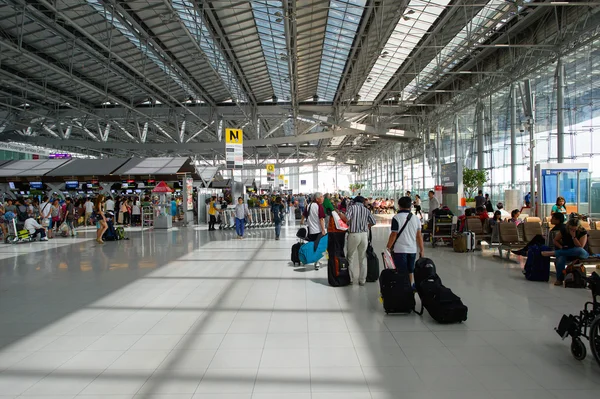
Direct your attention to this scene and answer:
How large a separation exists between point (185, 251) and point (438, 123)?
2433 centimetres

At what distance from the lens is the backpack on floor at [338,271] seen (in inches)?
311

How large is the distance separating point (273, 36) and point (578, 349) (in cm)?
1807

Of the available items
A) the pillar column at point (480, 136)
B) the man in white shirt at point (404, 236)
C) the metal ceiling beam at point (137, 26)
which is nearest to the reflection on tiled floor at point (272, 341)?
the man in white shirt at point (404, 236)

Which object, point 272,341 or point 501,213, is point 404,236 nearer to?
point 272,341

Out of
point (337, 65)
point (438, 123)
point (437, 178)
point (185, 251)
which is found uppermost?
point (337, 65)

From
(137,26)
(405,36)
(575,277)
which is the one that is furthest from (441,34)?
(575,277)

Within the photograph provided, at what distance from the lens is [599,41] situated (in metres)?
16.7

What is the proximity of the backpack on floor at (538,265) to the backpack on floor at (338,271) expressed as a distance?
11.0 feet

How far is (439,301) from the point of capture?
556cm

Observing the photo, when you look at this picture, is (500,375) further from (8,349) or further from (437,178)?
(437,178)

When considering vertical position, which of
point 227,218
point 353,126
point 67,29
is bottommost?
point 227,218

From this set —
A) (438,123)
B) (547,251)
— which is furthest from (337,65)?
(547,251)

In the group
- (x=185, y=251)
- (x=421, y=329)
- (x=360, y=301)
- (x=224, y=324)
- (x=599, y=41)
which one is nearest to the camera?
(x=421, y=329)

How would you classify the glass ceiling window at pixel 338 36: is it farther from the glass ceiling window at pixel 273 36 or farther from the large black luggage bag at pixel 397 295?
the large black luggage bag at pixel 397 295
